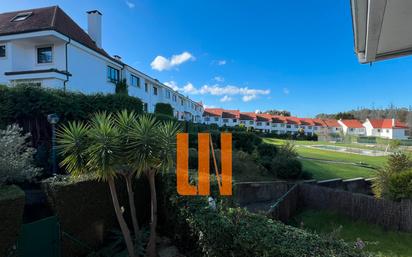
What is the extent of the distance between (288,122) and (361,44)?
3072 inches

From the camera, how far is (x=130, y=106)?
12.6 metres

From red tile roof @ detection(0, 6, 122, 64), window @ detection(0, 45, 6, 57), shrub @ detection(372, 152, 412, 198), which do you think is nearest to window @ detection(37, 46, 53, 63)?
red tile roof @ detection(0, 6, 122, 64)

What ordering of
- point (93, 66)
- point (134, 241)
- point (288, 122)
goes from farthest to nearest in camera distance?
point (288, 122)
point (93, 66)
point (134, 241)

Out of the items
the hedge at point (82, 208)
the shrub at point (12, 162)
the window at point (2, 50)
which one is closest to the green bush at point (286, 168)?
the hedge at point (82, 208)

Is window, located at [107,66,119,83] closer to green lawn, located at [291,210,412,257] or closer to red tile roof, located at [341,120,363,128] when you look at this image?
green lawn, located at [291,210,412,257]

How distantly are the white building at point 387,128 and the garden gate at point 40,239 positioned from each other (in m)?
85.8

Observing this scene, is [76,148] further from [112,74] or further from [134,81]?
[134,81]

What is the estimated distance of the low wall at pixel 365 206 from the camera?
7.47 m

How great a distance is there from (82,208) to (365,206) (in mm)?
8391

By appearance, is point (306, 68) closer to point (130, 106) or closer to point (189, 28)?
point (189, 28)

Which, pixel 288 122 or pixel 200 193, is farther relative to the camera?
pixel 288 122

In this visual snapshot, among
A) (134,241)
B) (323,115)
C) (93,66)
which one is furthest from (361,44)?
(323,115)

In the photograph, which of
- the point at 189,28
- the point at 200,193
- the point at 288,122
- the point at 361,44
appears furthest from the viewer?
the point at 288,122

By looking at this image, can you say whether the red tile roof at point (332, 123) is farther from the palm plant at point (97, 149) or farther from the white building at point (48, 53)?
the palm plant at point (97, 149)
